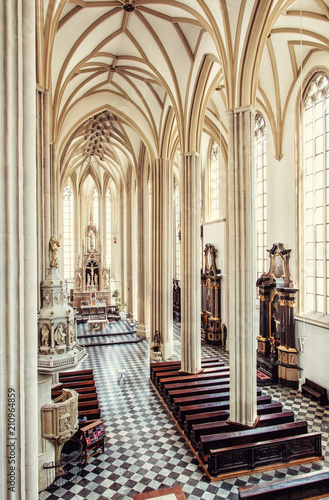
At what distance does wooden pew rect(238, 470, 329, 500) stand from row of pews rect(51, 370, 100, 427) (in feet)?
15.6

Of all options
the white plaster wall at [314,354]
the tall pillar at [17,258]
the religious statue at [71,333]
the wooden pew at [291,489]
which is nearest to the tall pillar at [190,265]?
the white plaster wall at [314,354]

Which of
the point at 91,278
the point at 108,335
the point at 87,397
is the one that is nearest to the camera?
the point at 87,397

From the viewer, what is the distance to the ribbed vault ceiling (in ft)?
30.9

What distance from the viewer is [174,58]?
44.0 ft

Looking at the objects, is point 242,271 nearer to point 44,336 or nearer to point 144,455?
point 44,336

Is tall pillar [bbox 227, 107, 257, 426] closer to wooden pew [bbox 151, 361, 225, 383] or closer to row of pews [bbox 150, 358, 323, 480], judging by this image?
row of pews [bbox 150, 358, 323, 480]

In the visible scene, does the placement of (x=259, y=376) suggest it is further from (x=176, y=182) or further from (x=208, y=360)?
(x=176, y=182)

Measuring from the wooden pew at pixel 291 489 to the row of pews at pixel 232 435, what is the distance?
1.35 meters

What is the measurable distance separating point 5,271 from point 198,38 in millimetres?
12028

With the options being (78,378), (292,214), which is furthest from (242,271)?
(78,378)

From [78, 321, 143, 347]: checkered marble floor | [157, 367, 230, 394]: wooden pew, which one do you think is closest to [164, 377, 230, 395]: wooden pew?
[157, 367, 230, 394]: wooden pew

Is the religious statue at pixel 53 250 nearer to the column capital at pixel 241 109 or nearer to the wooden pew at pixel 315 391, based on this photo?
the column capital at pixel 241 109

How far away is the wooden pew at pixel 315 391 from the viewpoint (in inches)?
474

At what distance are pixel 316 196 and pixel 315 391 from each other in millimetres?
7032
